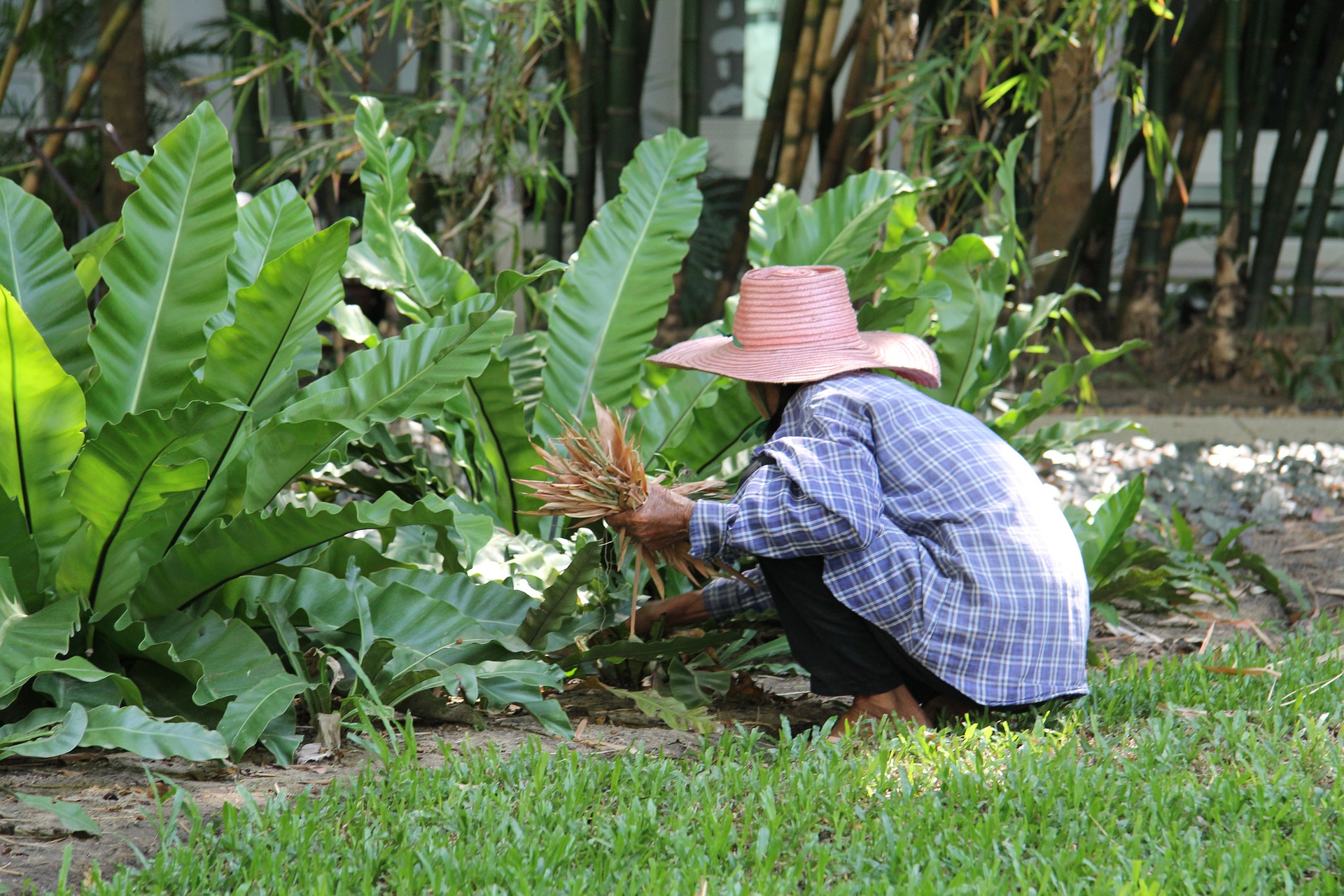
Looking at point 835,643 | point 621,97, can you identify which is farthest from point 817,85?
point 835,643

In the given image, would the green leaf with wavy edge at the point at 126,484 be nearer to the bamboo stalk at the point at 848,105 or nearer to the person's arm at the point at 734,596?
the person's arm at the point at 734,596

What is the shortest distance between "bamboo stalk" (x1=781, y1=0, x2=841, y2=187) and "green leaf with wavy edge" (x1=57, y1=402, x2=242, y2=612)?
3.45 m

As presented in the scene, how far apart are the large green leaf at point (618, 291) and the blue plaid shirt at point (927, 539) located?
792mm

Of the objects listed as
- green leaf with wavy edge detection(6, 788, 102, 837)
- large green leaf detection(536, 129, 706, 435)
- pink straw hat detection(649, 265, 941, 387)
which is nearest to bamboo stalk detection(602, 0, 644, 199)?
large green leaf detection(536, 129, 706, 435)

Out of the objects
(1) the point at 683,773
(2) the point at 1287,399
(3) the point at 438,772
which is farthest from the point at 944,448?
(2) the point at 1287,399

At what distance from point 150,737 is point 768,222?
6.41 ft

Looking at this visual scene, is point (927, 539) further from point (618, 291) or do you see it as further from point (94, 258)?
point (94, 258)

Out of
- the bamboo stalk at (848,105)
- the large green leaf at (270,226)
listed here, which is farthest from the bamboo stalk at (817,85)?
the large green leaf at (270,226)

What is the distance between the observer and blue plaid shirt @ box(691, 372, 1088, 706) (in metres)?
1.98

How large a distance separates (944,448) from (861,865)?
786 millimetres

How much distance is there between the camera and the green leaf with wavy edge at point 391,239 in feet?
9.14

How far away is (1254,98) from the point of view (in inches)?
225

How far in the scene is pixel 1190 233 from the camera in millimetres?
7074

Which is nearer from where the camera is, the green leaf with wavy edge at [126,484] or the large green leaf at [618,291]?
the green leaf with wavy edge at [126,484]
